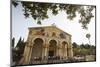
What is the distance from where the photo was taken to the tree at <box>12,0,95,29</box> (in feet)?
7.64

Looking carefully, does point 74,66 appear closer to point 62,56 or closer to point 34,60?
point 62,56

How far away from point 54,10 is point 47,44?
0.45 metres

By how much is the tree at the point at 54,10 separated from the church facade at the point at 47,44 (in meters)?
0.16

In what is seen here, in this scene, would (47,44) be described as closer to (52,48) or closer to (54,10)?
(52,48)

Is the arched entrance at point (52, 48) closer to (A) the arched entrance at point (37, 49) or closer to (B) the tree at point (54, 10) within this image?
(A) the arched entrance at point (37, 49)

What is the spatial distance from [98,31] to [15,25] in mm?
1161

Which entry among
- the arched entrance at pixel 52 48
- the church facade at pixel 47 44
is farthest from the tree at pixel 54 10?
the arched entrance at pixel 52 48

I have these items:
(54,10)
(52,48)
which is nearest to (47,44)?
(52,48)

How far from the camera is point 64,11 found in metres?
2.48

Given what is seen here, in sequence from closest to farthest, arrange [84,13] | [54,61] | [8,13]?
[8,13], [54,61], [84,13]

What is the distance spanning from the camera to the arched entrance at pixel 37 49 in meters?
2.34

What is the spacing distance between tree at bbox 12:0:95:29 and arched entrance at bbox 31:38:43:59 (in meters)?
0.24

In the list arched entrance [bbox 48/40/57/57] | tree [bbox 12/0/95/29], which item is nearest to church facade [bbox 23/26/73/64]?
arched entrance [bbox 48/40/57/57]

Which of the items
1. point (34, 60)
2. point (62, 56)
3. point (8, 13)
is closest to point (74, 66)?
point (62, 56)
